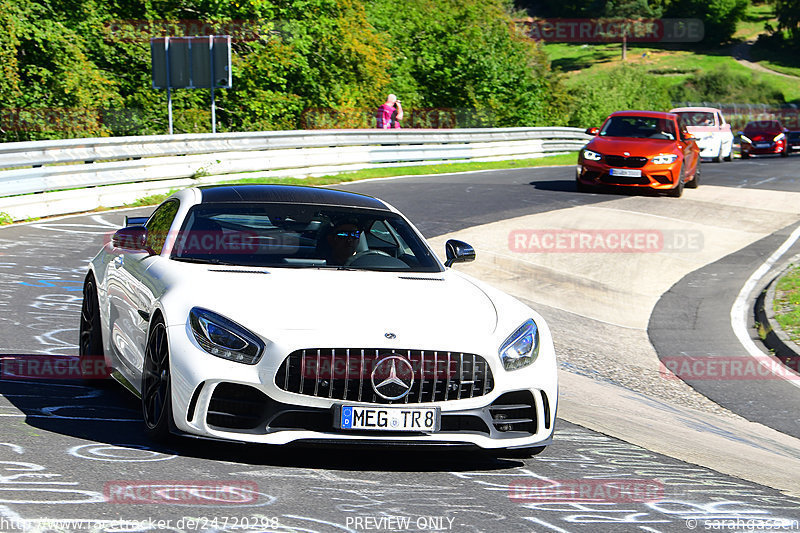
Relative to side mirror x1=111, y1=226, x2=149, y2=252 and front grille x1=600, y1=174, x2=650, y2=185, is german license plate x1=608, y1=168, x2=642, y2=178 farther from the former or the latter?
side mirror x1=111, y1=226, x2=149, y2=252

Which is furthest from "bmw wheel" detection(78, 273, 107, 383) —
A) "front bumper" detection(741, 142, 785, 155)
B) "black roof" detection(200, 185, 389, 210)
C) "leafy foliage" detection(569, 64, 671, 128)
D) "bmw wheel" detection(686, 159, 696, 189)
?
"leafy foliage" detection(569, 64, 671, 128)

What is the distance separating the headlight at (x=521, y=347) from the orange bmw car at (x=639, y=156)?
17125 millimetres

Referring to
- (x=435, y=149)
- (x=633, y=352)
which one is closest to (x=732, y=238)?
(x=633, y=352)

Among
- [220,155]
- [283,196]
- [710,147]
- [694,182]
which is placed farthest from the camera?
[710,147]

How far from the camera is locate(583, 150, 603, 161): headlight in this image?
22703 millimetres

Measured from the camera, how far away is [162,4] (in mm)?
34375

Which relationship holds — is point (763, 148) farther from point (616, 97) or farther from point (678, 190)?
point (678, 190)

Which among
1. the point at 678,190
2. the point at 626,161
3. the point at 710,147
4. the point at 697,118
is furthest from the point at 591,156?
the point at 710,147

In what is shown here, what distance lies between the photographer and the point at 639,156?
73.4 feet

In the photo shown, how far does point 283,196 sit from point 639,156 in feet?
54.5

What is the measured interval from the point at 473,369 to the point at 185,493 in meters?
1.51

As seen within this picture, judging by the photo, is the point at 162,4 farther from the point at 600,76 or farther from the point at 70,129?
the point at 600,76

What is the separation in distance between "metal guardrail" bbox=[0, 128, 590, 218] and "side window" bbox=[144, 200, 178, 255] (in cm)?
934

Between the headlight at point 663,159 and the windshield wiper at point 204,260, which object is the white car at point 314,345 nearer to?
the windshield wiper at point 204,260
